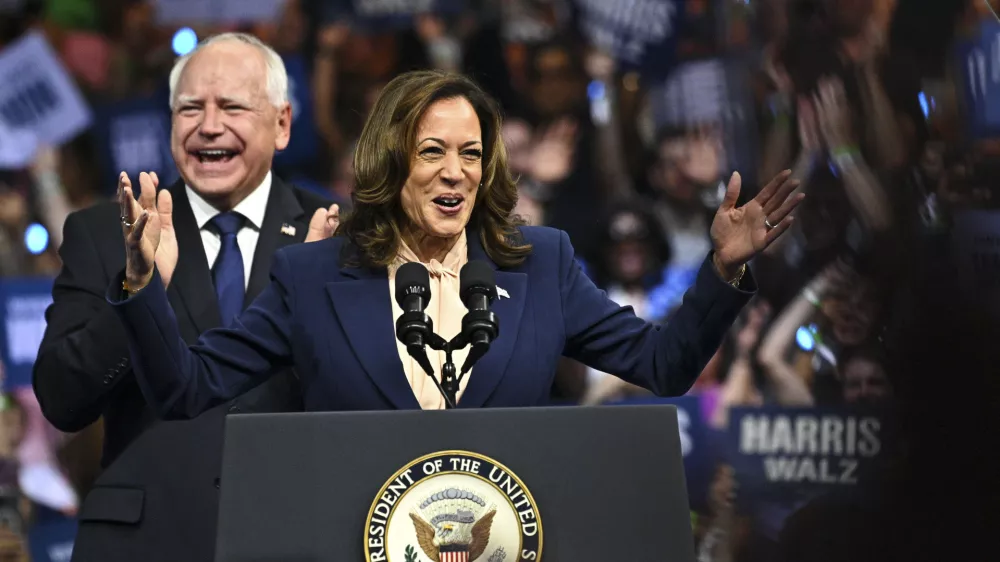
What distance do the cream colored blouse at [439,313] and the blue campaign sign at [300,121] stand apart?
3.11 meters

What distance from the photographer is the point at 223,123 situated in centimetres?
297

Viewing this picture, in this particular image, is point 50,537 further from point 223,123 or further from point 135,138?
point 223,123

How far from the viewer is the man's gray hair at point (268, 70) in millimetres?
3061

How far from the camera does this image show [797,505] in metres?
4.49

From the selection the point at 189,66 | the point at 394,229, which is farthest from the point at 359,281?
the point at 189,66

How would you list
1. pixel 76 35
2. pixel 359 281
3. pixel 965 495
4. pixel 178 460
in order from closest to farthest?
1. pixel 359 281
2. pixel 178 460
3. pixel 965 495
4. pixel 76 35

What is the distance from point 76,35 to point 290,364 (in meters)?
3.85

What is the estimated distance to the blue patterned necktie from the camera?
9.27 feet

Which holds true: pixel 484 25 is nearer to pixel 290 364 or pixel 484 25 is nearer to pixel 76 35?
pixel 76 35

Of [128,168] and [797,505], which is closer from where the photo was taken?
[797,505]

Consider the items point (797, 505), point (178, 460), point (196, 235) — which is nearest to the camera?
point (178, 460)

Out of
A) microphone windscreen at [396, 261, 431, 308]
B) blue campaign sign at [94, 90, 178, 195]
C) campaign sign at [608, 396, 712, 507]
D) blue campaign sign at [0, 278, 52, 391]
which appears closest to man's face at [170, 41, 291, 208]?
microphone windscreen at [396, 261, 431, 308]

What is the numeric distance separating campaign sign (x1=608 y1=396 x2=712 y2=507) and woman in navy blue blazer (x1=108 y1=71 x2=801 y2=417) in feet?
8.04

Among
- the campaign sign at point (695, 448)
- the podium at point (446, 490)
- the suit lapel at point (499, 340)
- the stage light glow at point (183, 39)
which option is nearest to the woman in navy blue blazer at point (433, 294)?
the suit lapel at point (499, 340)
